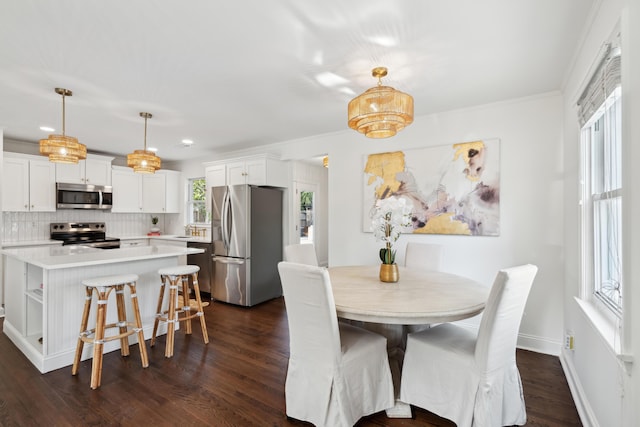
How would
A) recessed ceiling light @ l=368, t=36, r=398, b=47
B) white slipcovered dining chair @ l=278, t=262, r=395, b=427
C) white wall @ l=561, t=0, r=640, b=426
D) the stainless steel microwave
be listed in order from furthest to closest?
1. the stainless steel microwave
2. recessed ceiling light @ l=368, t=36, r=398, b=47
3. white slipcovered dining chair @ l=278, t=262, r=395, b=427
4. white wall @ l=561, t=0, r=640, b=426

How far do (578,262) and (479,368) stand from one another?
1265mm

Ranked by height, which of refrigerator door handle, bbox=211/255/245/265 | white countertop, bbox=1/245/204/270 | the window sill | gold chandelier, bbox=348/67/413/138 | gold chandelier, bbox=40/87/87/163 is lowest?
refrigerator door handle, bbox=211/255/245/265

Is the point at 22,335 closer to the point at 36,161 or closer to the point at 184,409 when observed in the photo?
the point at 184,409

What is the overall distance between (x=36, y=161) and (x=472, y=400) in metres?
6.08

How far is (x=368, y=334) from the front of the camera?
2004 millimetres

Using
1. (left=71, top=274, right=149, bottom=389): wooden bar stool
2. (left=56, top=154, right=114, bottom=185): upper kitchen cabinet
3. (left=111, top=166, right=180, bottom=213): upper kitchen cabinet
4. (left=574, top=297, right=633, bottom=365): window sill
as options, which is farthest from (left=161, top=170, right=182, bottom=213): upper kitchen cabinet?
(left=574, top=297, right=633, bottom=365): window sill

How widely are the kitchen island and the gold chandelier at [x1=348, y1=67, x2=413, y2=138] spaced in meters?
2.30

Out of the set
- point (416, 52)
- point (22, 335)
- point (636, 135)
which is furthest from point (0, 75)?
point (636, 135)

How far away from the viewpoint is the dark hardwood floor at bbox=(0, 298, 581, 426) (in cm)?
188

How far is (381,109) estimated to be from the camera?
1.97 m

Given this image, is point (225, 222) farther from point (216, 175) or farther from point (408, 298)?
point (408, 298)

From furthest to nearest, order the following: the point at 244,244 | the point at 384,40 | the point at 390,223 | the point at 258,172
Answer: the point at 258,172, the point at 244,244, the point at 390,223, the point at 384,40

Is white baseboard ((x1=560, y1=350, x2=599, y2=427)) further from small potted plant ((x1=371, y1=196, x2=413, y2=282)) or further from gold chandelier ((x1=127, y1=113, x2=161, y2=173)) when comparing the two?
gold chandelier ((x1=127, y1=113, x2=161, y2=173))

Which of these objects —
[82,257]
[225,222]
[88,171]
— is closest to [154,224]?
[88,171]
